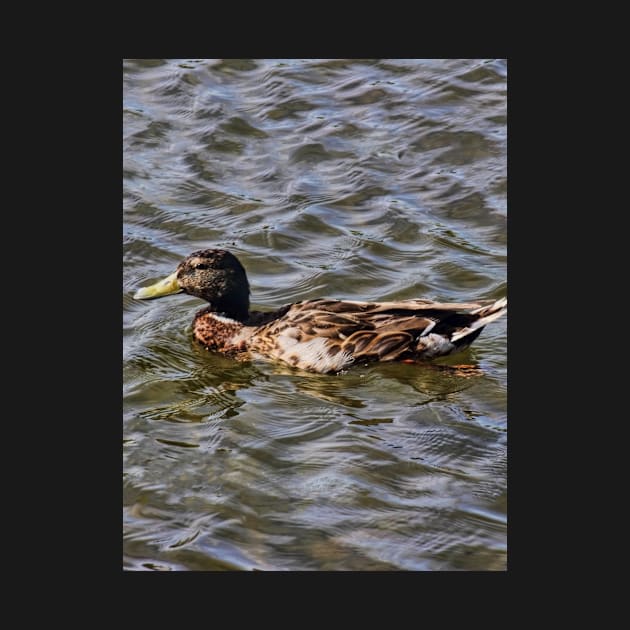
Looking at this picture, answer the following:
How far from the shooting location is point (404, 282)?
11062mm

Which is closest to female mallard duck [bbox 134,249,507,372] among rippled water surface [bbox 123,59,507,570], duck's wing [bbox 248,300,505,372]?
duck's wing [bbox 248,300,505,372]

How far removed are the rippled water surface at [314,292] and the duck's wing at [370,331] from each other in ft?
0.45

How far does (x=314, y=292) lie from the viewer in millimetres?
10984

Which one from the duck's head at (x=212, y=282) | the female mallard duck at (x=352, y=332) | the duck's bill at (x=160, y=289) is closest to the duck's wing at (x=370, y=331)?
the female mallard duck at (x=352, y=332)

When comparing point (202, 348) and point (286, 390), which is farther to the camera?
point (202, 348)

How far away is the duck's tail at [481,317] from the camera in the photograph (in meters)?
9.99

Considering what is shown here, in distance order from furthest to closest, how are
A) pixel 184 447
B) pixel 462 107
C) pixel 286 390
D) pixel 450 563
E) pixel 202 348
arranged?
pixel 462 107, pixel 202 348, pixel 286 390, pixel 184 447, pixel 450 563

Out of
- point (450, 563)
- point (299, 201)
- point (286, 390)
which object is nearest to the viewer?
point (450, 563)

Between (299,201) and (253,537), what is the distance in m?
5.31

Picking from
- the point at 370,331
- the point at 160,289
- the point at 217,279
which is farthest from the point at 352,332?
the point at 160,289

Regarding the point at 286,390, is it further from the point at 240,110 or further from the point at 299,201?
the point at 240,110

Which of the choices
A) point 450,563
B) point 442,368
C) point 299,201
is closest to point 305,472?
point 450,563

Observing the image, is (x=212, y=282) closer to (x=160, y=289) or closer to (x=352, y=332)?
(x=160, y=289)

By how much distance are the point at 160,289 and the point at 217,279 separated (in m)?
0.49
